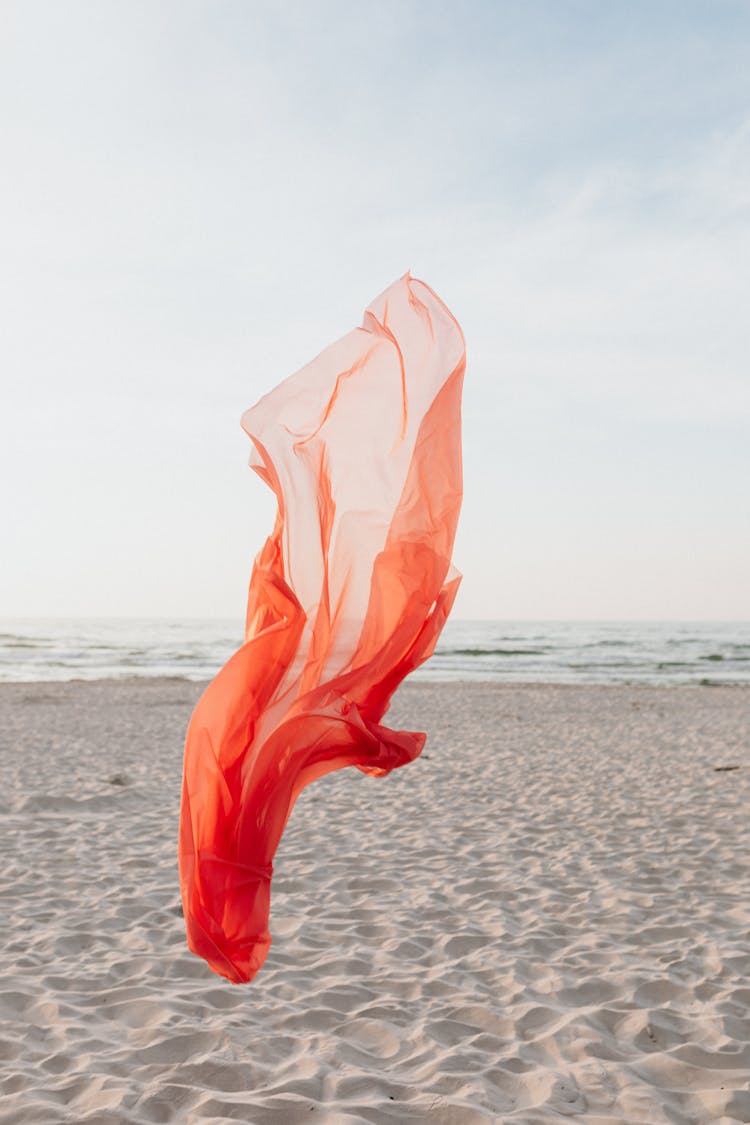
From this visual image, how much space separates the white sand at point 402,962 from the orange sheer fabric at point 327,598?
0.92 m

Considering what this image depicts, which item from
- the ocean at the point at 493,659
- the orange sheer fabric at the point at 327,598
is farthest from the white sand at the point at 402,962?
the ocean at the point at 493,659

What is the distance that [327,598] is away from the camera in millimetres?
2943

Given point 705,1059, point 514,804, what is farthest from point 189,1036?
point 514,804

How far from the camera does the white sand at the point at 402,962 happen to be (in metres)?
3.27

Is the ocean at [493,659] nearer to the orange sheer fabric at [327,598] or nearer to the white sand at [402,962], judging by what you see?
the white sand at [402,962]

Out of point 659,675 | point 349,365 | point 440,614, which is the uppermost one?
point 349,365

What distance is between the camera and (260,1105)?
3.15 metres

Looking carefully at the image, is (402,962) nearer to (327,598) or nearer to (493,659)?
(327,598)

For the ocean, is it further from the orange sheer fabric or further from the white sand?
the orange sheer fabric

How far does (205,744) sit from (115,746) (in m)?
9.43

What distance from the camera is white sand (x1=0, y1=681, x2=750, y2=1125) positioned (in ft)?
10.7

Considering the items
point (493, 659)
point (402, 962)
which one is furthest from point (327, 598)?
point (493, 659)

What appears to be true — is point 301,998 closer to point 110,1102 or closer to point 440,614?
point 110,1102

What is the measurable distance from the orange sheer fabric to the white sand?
92cm
